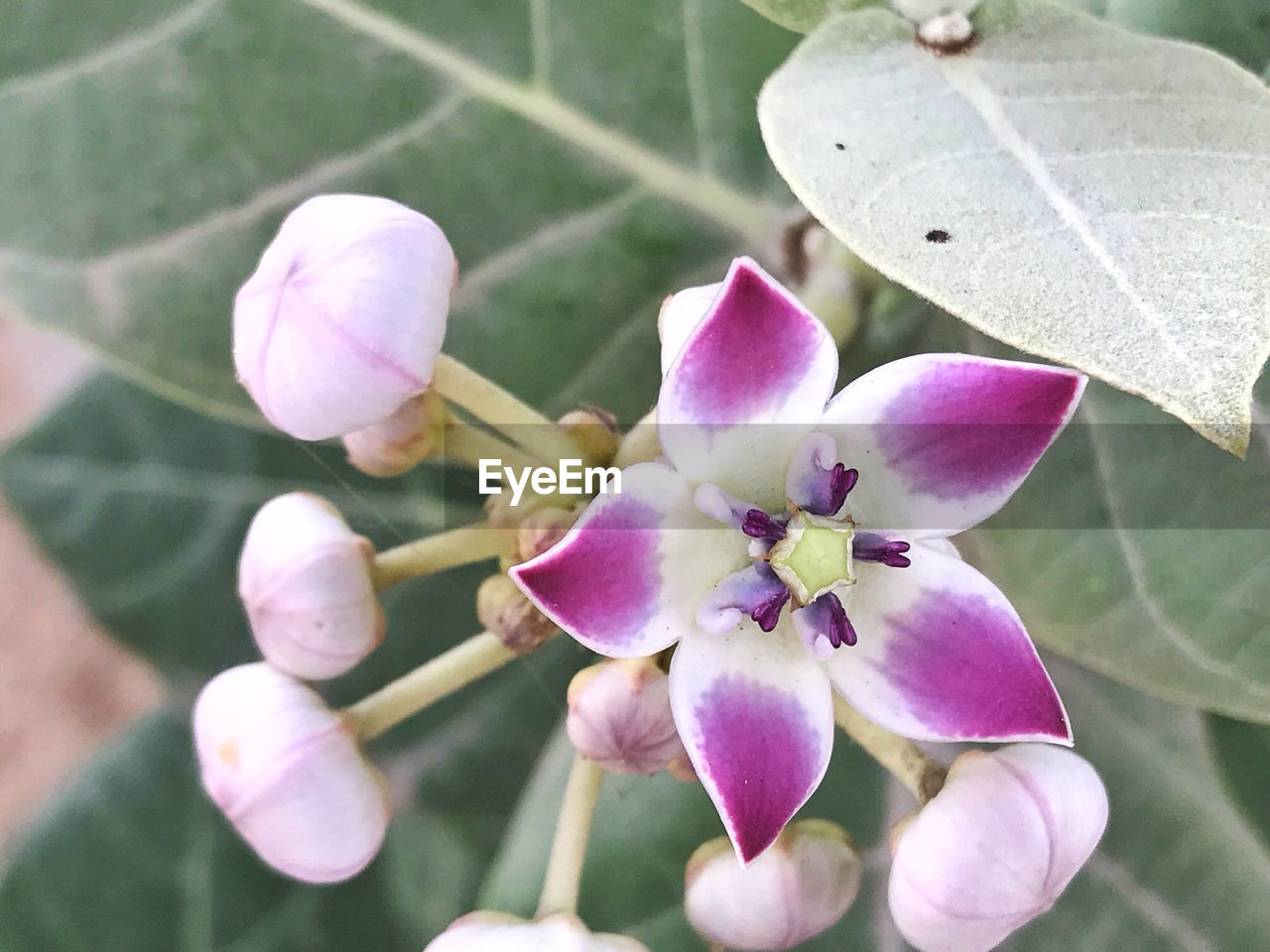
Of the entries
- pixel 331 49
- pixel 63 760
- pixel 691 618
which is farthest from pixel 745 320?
pixel 63 760

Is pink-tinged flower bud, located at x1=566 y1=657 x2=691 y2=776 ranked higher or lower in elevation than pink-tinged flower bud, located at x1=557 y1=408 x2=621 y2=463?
lower

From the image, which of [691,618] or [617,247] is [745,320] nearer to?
[691,618]

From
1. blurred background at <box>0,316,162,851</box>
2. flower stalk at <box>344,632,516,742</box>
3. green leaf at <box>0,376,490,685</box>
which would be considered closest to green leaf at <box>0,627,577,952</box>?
green leaf at <box>0,376,490,685</box>

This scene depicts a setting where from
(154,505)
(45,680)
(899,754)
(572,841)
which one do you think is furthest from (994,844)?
(45,680)

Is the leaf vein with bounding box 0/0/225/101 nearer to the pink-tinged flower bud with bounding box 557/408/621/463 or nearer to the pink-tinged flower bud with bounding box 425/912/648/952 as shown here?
the pink-tinged flower bud with bounding box 557/408/621/463

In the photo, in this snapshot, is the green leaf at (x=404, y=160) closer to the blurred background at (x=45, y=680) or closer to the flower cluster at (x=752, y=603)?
the flower cluster at (x=752, y=603)

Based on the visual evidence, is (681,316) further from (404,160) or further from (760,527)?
(404,160)

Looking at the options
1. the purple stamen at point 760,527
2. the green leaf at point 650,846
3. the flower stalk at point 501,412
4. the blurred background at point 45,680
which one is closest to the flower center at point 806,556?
the purple stamen at point 760,527
